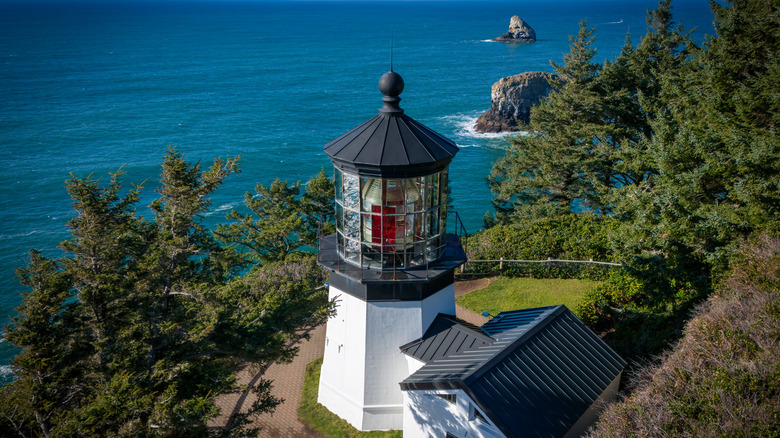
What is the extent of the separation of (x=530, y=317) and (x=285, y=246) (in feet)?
39.3

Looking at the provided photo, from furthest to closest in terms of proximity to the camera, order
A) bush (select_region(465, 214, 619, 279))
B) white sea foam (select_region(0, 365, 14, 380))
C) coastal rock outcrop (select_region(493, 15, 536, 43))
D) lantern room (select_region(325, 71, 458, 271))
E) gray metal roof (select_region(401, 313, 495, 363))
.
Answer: coastal rock outcrop (select_region(493, 15, 536, 43))
white sea foam (select_region(0, 365, 14, 380))
bush (select_region(465, 214, 619, 279))
gray metal roof (select_region(401, 313, 495, 363))
lantern room (select_region(325, 71, 458, 271))

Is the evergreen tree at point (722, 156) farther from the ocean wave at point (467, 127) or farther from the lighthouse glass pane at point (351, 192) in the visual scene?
the ocean wave at point (467, 127)

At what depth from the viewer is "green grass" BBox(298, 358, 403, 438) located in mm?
11352

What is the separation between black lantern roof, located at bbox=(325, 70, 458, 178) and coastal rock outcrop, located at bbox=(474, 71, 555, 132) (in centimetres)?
4869

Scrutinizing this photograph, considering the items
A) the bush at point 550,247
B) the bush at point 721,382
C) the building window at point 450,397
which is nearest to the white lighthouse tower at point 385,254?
the building window at point 450,397

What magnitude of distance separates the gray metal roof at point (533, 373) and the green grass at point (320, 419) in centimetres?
250

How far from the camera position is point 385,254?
1022cm

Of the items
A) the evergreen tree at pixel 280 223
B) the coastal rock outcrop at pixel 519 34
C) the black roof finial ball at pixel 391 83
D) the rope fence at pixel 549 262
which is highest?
the coastal rock outcrop at pixel 519 34

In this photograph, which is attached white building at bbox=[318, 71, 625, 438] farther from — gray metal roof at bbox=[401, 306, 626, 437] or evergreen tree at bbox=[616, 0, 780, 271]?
evergreen tree at bbox=[616, 0, 780, 271]

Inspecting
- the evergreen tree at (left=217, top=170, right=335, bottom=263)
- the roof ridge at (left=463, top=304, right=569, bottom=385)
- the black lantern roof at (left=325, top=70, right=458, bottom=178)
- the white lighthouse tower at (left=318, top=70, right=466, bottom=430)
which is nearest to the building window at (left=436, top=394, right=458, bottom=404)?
the roof ridge at (left=463, top=304, right=569, bottom=385)

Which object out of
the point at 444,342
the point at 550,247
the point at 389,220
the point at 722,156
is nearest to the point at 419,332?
the point at 444,342

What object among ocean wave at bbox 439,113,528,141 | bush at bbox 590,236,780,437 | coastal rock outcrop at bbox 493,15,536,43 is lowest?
ocean wave at bbox 439,113,528,141

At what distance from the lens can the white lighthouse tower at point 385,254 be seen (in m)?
9.40

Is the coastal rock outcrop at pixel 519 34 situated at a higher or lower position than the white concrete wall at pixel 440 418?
higher
